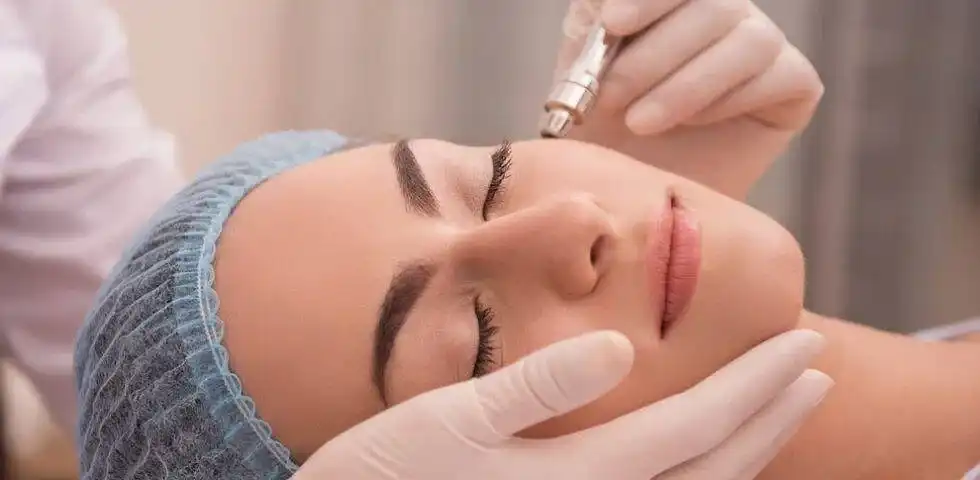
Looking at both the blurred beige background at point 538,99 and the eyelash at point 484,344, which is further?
the blurred beige background at point 538,99

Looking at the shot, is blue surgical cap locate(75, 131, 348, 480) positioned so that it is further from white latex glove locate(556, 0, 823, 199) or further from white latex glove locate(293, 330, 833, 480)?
white latex glove locate(556, 0, 823, 199)

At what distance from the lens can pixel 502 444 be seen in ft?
2.35

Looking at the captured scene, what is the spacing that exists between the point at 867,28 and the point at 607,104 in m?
0.67

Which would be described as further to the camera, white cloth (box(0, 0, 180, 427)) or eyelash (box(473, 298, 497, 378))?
white cloth (box(0, 0, 180, 427))

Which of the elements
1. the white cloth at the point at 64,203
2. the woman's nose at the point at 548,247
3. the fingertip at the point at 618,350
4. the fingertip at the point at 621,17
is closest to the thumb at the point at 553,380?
the fingertip at the point at 618,350

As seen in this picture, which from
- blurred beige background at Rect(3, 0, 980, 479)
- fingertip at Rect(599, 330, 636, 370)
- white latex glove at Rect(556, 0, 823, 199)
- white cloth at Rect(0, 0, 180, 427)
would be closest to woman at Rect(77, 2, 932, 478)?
fingertip at Rect(599, 330, 636, 370)

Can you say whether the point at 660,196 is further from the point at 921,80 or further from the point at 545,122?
the point at 921,80

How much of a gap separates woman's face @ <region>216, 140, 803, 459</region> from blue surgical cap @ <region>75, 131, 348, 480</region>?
0.02 metres

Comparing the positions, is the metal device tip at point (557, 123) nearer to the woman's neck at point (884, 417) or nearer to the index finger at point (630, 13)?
the index finger at point (630, 13)

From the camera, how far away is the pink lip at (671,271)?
778 millimetres

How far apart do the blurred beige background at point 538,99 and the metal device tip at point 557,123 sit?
2.37 ft

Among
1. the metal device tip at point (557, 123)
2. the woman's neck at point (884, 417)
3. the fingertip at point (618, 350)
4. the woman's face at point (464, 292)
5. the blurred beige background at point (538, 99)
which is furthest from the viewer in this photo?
the blurred beige background at point (538, 99)

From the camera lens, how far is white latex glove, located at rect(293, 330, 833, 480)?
668 millimetres

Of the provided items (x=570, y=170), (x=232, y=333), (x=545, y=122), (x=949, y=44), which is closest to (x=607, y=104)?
(x=545, y=122)
